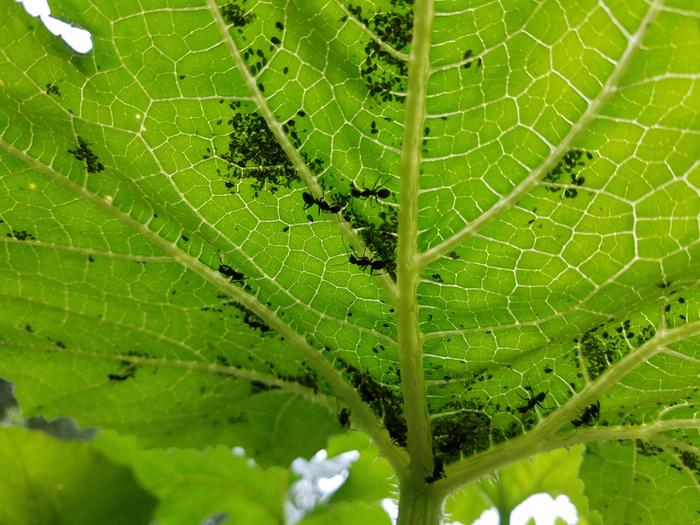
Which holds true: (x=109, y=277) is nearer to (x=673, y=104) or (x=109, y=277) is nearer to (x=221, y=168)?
(x=221, y=168)

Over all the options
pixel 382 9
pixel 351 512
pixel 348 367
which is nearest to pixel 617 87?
pixel 382 9

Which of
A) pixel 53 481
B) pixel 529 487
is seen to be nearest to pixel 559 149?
pixel 529 487

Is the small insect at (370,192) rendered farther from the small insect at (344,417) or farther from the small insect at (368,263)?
the small insect at (344,417)

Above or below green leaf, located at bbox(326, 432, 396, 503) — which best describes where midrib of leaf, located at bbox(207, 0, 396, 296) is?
above

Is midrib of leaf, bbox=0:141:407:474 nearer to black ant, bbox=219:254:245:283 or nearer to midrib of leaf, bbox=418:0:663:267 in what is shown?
black ant, bbox=219:254:245:283

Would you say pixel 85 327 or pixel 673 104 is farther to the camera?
pixel 85 327

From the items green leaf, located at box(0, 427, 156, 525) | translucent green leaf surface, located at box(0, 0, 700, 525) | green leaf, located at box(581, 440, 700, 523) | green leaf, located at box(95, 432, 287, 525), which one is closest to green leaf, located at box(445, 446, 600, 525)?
green leaf, located at box(581, 440, 700, 523)

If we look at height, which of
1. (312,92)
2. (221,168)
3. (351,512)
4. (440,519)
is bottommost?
(440,519)
